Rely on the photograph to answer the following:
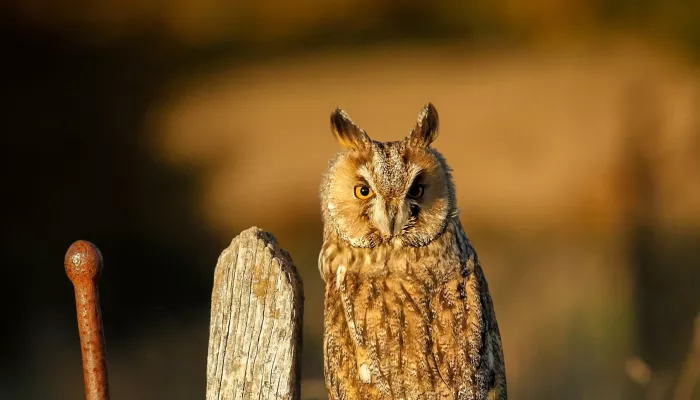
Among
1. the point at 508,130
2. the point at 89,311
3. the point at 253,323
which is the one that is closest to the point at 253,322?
the point at 253,323

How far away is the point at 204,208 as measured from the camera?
4.26m

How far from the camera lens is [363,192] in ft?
7.27

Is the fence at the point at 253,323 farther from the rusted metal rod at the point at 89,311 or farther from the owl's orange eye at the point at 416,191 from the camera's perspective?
the owl's orange eye at the point at 416,191

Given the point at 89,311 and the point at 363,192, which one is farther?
the point at 363,192

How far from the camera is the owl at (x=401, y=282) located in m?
2.03

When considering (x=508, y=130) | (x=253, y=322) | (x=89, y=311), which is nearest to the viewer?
(x=89, y=311)

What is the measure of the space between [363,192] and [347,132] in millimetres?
158

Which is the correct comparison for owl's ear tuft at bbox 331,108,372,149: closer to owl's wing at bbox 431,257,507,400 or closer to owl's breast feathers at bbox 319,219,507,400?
owl's breast feathers at bbox 319,219,507,400

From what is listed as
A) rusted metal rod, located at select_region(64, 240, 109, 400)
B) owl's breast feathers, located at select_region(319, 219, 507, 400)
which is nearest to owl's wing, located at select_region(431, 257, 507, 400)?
owl's breast feathers, located at select_region(319, 219, 507, 400)

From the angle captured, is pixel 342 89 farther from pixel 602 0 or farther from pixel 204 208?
pixel 602 0

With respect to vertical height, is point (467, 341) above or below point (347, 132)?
below

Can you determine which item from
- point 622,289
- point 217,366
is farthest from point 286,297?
point 622,289

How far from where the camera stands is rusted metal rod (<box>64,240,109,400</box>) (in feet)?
4.75

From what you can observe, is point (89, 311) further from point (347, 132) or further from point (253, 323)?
point (347, 132)
